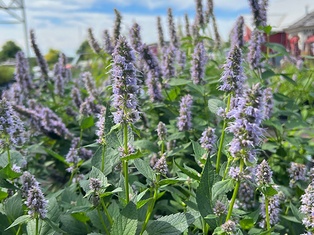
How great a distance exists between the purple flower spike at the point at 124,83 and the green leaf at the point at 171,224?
51 cm

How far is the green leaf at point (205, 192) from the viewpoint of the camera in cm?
182

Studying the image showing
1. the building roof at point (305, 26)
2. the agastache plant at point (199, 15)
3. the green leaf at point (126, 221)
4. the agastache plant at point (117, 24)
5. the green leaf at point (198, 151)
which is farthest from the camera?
the building roof at point (305, 26)

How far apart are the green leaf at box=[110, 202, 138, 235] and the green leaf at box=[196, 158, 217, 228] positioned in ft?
0.98

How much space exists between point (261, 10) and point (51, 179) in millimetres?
2748

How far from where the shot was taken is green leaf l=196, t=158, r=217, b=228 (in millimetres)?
1815

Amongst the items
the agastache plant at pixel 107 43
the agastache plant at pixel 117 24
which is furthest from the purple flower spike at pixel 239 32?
the agastache plant at pixel 107 43

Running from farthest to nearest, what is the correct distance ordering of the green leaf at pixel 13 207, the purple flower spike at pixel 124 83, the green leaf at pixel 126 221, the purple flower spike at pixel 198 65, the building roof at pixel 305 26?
the building roof at pixel 305 26 < the purple flower spike at pixel 198 65 < the green leaf at pixel 13 207 < the purple flower spike at pixel 124 83 < the green leaf at pixel 126 221

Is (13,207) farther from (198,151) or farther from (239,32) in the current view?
(239,32)

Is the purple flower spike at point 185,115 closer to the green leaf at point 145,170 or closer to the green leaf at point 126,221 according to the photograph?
the green leaf at point 145,170

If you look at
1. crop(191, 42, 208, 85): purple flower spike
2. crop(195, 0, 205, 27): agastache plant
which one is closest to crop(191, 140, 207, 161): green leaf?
crop(191, 42, 208, 85): purple flower spike

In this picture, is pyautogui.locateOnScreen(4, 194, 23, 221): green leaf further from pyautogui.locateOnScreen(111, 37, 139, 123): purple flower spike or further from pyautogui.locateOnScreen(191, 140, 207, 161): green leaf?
pyautogui.locateOnScreen(191, 140, 207, 161): green leaf

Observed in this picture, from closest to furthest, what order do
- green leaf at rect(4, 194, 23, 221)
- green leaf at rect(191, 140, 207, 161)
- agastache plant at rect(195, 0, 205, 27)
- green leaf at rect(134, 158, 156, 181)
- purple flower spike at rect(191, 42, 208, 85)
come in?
green leaf at rect(134, 158, 156, 181), green leaf at rect(4, 194, 23, 221), green leaf at rect(191, 140, 207, 161), purple flower spike at rect(191, 42, 208, 85), agastache plant at rect(195, 0, 205, 27)

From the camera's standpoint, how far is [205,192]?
183cm

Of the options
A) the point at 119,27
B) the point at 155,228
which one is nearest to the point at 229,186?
the point at 155,228
